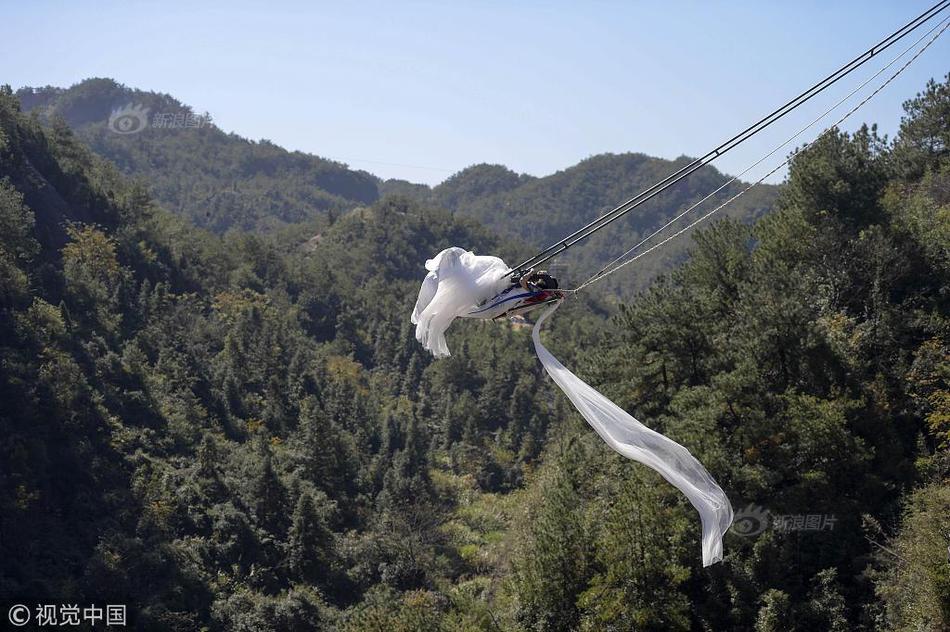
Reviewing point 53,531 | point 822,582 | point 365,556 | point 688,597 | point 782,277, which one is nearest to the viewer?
point 822,582

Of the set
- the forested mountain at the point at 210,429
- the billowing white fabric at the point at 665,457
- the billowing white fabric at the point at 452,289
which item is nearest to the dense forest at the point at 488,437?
the forested mountain at the point at 210,429

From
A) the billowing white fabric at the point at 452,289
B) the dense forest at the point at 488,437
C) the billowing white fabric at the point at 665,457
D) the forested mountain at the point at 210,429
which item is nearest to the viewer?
the billowing white fabric at the point at 665,457

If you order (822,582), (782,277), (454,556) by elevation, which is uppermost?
(782,277)

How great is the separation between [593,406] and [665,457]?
3.00 feet

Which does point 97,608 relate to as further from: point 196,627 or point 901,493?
point 901,493

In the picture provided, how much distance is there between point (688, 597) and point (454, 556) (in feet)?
66.4

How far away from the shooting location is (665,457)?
910cm

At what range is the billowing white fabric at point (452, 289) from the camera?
9.59 m

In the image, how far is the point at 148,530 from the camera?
118ft

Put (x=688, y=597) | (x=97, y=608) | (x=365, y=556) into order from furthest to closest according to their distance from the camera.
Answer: (x=365, y=556) → (x=97, y=608) → (x=688, y=597)

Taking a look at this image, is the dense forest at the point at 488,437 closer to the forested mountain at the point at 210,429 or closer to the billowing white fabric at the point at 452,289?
the forested mountain at the point at 210,429

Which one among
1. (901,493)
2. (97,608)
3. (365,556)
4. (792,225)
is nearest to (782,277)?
(792,225)

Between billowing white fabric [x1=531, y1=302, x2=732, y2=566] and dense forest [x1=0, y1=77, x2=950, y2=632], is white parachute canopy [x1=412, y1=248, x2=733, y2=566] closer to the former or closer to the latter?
billowing white fabric [x1=531, y1=302, x2=732, y2=566]

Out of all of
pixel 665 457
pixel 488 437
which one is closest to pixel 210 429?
pixel 488 437
